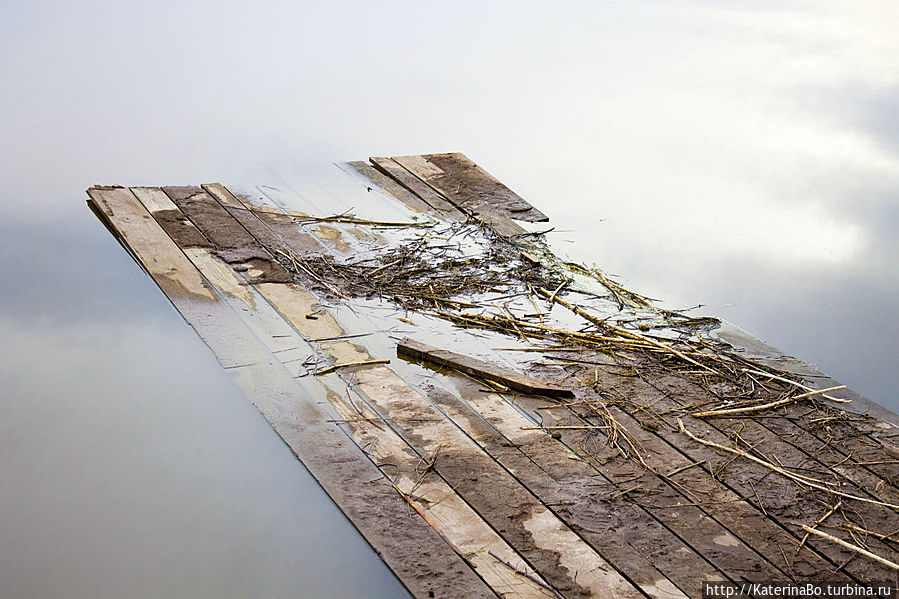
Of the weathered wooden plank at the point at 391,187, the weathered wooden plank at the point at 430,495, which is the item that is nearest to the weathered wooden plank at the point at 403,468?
the weathered wooden plank at the point at 430,495

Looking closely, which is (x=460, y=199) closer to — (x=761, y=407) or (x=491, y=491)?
(x=761, y=407)

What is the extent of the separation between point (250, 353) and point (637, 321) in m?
1.67

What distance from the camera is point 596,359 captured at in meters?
3.73

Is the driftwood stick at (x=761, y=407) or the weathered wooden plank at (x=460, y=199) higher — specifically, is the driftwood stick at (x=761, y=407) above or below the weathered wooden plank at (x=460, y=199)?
below

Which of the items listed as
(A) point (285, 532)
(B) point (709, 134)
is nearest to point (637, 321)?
(A) point (285, 532)

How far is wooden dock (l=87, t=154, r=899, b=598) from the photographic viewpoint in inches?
102

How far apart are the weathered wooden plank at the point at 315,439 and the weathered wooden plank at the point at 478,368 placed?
51 cm

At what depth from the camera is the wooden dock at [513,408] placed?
260cm

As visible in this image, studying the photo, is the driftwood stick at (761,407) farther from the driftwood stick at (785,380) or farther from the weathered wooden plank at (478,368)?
the weathered wooden plank at (478,368)

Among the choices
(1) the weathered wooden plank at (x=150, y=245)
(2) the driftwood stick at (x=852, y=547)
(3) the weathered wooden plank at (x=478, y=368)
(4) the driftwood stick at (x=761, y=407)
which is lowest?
(2) the driftwood stick at (x=852, y=547)

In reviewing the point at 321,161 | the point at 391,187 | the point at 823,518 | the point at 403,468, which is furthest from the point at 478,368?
the point at 321,161

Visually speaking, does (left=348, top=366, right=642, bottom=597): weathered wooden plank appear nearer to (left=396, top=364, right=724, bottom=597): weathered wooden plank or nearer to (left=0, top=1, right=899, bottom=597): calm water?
(left=396, top=364, right=724, bottom=597): weathered wooden plank

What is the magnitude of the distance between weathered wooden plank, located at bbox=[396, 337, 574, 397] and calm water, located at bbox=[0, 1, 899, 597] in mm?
719

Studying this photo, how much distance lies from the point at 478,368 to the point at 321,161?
2.90m
